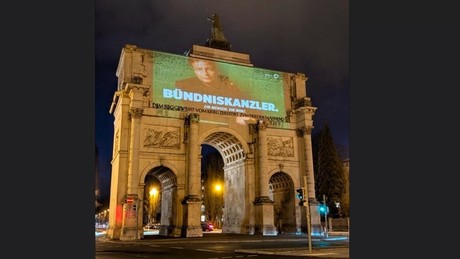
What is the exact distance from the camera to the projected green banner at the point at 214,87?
35.3m

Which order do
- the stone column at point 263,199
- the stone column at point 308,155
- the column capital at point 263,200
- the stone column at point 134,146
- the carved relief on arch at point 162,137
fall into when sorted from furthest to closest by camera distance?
the stone column at point 308,155 < the column capital at point 263,200 < the stone column at point 263,199 < the carved relief on arch at point 162,137 < the stone column at point 134,146

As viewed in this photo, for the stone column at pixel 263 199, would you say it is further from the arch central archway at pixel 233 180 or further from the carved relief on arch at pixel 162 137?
the carved relief on arch at pixel 162 137

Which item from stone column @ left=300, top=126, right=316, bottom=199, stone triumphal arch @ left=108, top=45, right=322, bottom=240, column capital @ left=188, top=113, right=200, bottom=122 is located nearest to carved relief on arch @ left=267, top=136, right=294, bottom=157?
stone triumphal arch @ left=108, top=45, right=322, bottom=240

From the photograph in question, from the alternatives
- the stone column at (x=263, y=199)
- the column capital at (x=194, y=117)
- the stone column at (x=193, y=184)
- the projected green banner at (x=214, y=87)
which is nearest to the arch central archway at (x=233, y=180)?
the stone column at (x=263, y=199)

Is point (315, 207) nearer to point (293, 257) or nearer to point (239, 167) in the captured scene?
point (239, 167)

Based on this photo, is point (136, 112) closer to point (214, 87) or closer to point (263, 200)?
point (214, 87)

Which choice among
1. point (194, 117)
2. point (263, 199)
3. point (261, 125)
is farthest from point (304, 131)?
point (194, 117)

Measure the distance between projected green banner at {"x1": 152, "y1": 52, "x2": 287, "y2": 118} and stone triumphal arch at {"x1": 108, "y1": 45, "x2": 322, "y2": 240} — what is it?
87mm

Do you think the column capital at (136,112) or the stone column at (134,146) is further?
the column capital at (136,112)

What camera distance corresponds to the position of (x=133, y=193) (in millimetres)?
32125

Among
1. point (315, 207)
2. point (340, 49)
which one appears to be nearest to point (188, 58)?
point (315, 207)

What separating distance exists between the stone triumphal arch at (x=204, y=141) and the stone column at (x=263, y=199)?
0.27 ft

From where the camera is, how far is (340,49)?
55.0 ft

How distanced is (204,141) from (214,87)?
16.0 feet
